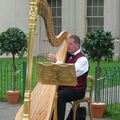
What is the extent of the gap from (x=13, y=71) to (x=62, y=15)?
15.8m

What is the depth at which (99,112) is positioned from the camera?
10547mm

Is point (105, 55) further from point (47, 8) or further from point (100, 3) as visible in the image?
point (100, 3)

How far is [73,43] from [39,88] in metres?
1.02

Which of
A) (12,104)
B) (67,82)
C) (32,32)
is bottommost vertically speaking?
(12,104)

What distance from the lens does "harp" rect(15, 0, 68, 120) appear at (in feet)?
23.0

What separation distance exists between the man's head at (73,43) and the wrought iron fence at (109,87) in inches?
91.8

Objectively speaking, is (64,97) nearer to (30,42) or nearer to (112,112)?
(30,42)

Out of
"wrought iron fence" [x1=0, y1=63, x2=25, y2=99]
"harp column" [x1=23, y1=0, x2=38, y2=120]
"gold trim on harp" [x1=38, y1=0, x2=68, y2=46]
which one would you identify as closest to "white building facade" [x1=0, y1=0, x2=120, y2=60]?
"wrought iron fence" [x1=0, y1=63, x2=25, y2=99]

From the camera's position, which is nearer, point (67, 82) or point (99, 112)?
point (67, 82)

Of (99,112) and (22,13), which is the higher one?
(22,13)

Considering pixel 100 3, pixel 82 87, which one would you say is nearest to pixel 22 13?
pixel 100 3

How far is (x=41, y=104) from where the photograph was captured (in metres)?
8.45

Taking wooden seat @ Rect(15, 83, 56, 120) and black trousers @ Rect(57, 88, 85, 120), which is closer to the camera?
wooden seat @ Rect(15, 83, 56, 120)

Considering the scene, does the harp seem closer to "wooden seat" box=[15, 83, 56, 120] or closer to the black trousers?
"wooden seat" box=[15, 83, 56, 120]
